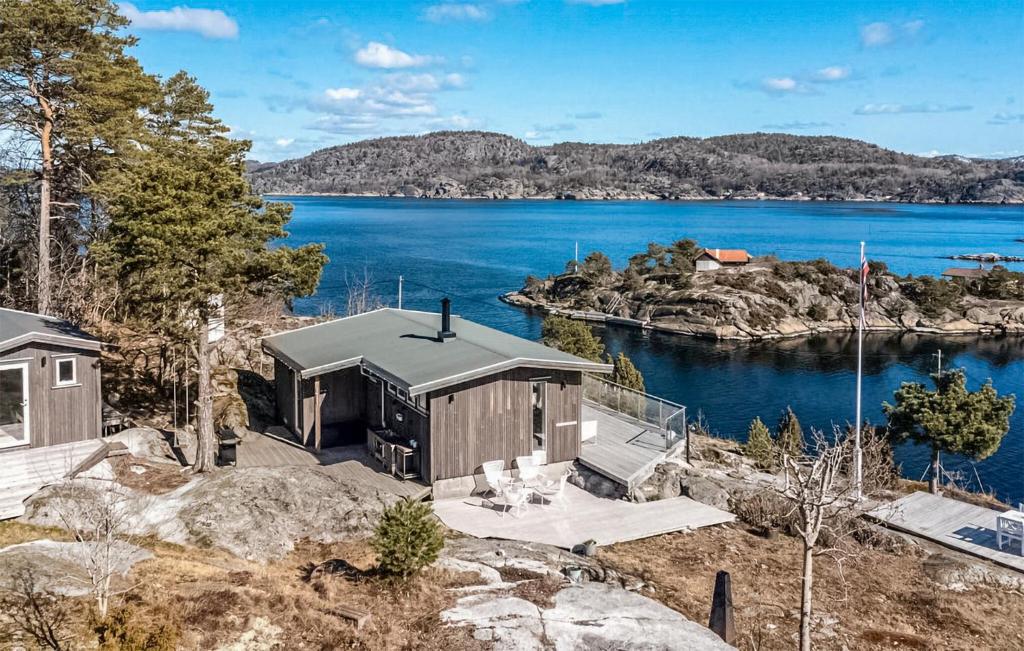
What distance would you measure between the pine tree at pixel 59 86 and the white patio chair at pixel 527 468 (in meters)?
14.1

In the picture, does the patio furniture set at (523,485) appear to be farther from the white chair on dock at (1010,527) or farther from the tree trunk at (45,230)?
the tree trunk at (45,230)

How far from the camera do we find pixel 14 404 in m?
15.3

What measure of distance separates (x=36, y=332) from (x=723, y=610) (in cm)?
1338

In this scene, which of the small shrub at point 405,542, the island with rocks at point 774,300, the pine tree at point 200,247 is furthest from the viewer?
the island with rocks at point 774,300

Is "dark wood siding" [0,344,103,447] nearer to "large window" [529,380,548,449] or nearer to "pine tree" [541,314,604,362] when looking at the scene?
"large window" [529,380,548,449]

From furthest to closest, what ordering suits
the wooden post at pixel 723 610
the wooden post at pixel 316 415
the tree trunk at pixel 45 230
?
the tree trunk at pixel 45 230 → the wooden post at pixel 316 415 → the wooden post at pixel 723 610

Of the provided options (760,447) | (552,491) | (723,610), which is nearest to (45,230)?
(552,491)

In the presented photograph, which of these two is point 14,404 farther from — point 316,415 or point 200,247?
point 316,415

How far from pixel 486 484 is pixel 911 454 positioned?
23598 millimetres

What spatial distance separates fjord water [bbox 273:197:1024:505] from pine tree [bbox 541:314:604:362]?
9823 millimetres

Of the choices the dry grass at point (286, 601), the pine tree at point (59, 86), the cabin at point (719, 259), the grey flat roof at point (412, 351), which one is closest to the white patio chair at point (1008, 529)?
the grey flat roof at point (412, 351)

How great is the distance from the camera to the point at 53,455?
48.6 feet

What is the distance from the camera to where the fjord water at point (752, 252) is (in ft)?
135

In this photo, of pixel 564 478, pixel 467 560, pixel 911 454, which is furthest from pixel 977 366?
pixel 467 560
